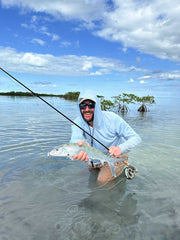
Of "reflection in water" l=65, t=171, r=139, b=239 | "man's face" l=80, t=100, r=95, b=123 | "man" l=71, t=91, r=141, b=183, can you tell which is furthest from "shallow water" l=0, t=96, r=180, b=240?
"man's face" l=80, t=100, r=95, b=123

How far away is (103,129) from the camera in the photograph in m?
4.22

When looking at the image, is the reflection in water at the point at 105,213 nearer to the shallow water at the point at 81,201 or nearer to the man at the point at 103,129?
the shallow water at the point at 81,201

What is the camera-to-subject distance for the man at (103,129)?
387 centimetres

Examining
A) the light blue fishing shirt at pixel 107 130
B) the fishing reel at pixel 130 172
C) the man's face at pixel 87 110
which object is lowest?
the fishing reel at pixel 130 172

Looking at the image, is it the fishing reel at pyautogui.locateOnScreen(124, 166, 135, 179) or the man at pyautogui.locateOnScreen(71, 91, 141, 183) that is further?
the fishing reel at pyautogui.locateOnScreen(124, 166, 135, 179)

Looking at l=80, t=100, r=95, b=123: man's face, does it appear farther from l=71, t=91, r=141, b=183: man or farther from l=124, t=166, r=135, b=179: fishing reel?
l=124, t=166, r=135, b=179: fishing reel

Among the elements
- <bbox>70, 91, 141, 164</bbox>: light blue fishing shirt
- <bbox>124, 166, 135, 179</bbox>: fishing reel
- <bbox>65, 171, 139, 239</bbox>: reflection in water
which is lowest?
<bbox>65, 171, 139, 239</bbox>: reflection in water

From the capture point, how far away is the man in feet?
12.7

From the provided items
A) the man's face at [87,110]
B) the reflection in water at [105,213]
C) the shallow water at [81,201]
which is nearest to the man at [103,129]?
the man's face at [87,110]

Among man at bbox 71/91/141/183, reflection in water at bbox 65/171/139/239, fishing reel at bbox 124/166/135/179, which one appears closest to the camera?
reflection in water at bbox 65/171/139/239

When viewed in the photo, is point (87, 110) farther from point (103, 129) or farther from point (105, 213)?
point (105, 213)

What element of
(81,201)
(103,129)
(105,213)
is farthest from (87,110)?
(105,213)

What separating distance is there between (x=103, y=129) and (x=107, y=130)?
101mm

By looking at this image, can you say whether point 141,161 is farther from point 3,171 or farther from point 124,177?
point 3,171
